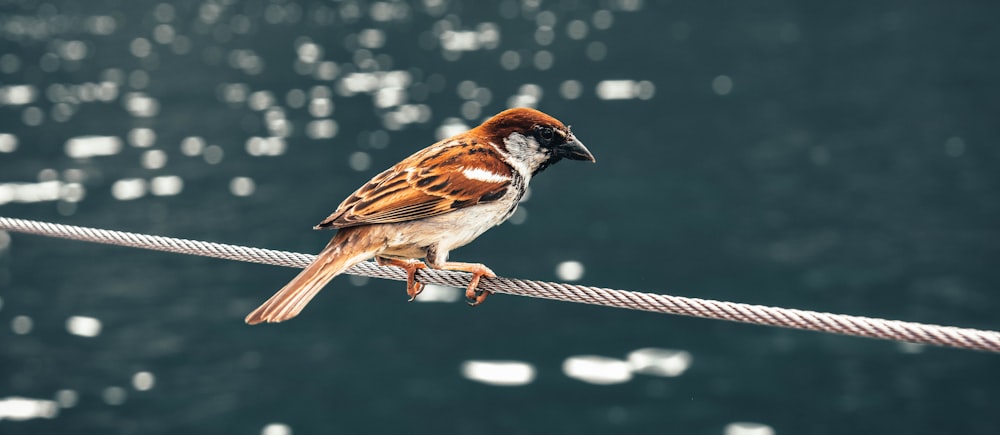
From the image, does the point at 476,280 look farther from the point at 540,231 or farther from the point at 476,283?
the point at 540,231

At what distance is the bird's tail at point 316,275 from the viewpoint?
5059 millimetres

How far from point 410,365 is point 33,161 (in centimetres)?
2122

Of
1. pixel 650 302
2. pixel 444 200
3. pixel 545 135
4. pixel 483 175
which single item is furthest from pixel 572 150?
pixel 650 302

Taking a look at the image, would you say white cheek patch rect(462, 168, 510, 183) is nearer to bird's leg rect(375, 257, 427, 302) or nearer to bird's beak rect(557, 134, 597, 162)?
bird's beak rect(557, 134, 597, 162)

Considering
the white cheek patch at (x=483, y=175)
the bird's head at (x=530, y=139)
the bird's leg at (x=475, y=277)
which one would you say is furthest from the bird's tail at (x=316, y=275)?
the bird's head at (x=530, y=139)

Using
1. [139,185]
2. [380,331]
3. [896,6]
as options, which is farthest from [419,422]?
[896,6]

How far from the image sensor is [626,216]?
27.7 metres

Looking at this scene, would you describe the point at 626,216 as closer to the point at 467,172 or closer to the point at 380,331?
the point at 380,331

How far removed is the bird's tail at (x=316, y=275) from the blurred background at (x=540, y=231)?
37.3ft

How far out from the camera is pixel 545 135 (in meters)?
6.40

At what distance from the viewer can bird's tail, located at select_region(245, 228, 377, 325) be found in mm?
5059

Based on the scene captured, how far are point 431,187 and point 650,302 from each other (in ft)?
6.56

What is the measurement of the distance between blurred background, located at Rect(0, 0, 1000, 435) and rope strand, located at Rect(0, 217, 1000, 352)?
11275 mm

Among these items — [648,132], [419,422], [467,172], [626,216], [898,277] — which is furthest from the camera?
[648,132]
